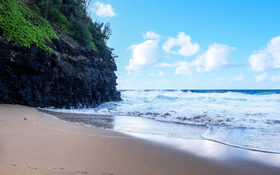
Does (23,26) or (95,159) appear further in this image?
(23,26)

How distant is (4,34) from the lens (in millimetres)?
7586

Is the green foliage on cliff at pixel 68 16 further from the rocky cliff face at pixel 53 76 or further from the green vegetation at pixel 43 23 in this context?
the rocky cliff face at pixel 53 76

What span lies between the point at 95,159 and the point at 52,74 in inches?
338

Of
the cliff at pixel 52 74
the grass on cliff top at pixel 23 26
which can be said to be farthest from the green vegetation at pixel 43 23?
the cliff at pixel 52 74

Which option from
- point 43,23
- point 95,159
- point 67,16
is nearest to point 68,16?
point 67,16

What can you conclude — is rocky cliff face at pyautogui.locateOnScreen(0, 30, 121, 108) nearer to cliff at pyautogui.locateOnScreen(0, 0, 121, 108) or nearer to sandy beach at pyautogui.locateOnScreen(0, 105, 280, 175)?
cliff at pyautogui.locateOnScreen(0, 0, 121, 108)

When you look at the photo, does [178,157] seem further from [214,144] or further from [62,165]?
[62,165]

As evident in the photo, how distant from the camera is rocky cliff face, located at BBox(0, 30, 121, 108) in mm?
7814

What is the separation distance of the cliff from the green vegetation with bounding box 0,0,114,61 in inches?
14.2

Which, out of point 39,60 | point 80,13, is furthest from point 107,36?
point 39,60

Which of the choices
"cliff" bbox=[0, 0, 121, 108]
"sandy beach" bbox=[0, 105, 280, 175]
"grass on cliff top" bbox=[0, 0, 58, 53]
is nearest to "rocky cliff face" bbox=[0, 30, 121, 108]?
"cliff" bbox=[0, 0, 121, 108]

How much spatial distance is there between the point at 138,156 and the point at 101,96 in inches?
500

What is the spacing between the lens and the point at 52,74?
31.6 ft

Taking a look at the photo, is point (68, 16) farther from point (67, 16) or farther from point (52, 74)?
point (52, 74)
